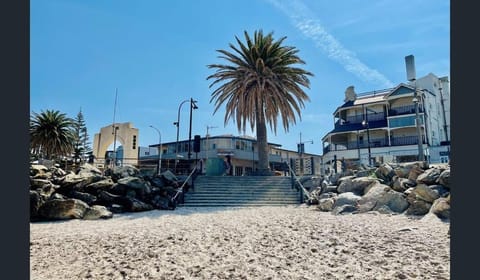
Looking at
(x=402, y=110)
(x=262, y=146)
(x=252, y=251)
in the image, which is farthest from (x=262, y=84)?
(x=402, y=110)

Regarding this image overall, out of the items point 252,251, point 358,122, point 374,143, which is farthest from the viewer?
point 358,122

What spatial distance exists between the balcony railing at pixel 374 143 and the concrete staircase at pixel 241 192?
1694 centimetres

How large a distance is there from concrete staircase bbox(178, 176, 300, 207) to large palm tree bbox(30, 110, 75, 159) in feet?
45.2

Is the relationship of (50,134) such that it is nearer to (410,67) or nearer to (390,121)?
(390,121)

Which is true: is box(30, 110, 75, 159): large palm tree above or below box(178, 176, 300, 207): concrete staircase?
above

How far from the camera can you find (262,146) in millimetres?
21031

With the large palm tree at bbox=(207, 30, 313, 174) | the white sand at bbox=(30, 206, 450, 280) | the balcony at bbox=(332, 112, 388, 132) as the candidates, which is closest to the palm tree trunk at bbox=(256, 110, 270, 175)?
the large palm tree at bbox=(207, 30, 313, 174)

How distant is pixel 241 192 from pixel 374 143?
25.7 meters

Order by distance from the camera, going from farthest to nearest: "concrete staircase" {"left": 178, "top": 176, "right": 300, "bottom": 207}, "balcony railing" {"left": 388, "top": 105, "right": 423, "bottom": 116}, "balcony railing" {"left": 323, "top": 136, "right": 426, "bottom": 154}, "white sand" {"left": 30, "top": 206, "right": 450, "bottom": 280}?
"balcony railing" {"left": 388, "top": 105, "right": 423, "bottom": 116} < "balcony railing" {"left": 323, "top": 136, "right": 426, "bottom": 154} < "concrete staircase" {"left": 178, "top": 176, "right": 300, "bottom": 207} < "white sand" {"left": 30, "top": 206, "right": 450, "bottom": 280}

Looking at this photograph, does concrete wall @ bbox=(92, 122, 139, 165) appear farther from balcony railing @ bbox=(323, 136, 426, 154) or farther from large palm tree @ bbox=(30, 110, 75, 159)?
balcony railing @ bbox=(323, 136, 426, 154)

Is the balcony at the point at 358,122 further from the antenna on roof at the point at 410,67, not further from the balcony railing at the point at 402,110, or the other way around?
the antenna on roof at the point at 410,67

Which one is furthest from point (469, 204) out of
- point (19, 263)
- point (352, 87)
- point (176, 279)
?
point (352, 87)

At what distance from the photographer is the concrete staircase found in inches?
549

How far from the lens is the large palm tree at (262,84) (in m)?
20.6
